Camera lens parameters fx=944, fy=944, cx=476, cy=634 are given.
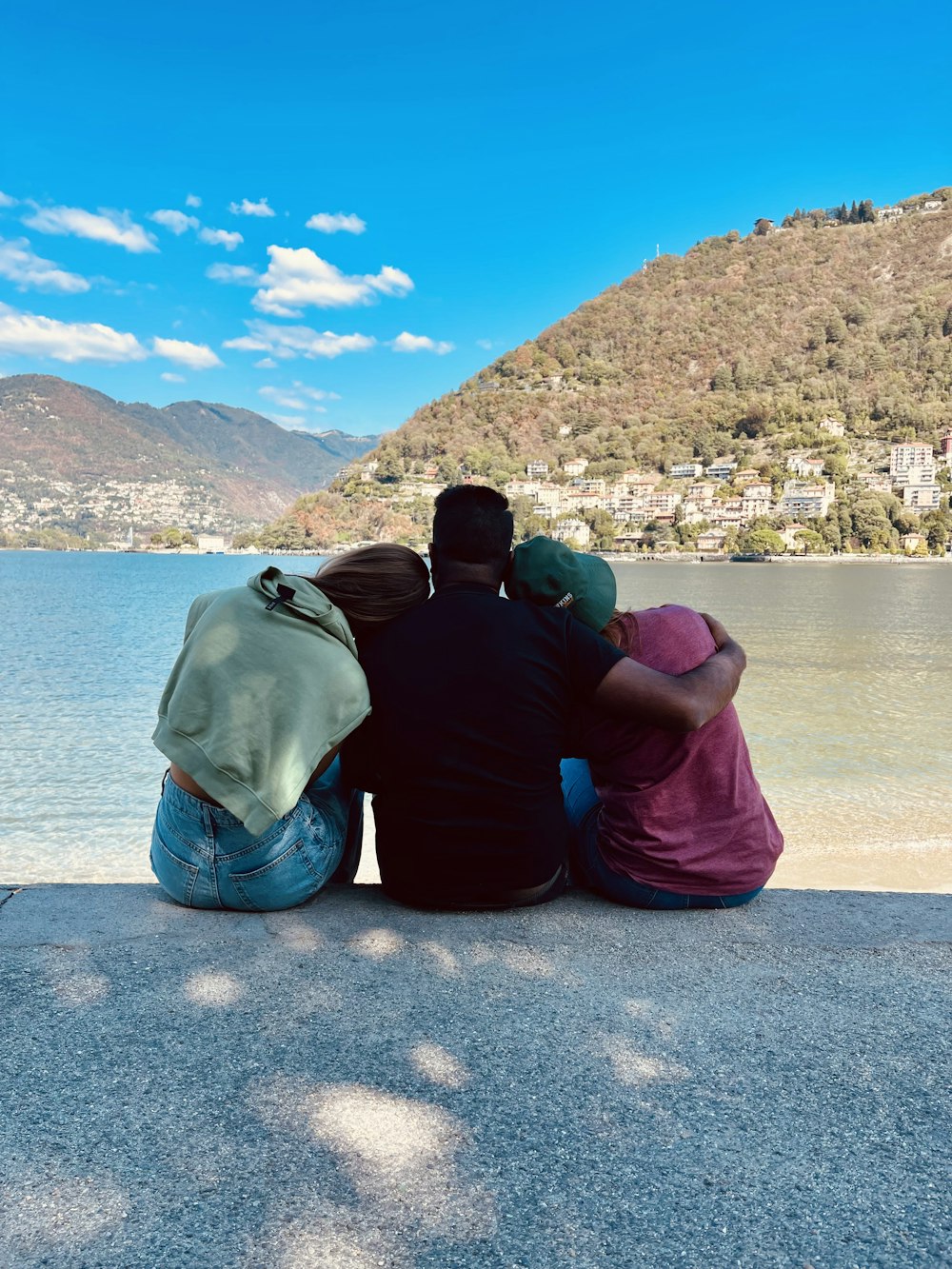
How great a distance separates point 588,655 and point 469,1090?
992 mm

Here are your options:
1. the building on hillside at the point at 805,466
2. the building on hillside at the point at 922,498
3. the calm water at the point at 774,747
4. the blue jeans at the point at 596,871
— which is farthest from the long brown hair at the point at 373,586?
the building on hillside at the point at 805,466

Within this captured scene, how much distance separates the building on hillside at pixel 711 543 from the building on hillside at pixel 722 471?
18.9 metres

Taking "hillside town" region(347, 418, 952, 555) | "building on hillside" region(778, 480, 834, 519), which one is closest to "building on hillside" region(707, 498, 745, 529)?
"hillside town" region(347, 418, 952, 555)

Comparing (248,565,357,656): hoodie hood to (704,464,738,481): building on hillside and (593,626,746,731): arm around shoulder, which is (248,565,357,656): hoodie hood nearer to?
(593,626,746,731): arm around shoulder

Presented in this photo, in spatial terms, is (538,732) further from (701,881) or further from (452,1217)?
(452,1217)

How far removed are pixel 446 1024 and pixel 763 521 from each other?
117774 millimetres

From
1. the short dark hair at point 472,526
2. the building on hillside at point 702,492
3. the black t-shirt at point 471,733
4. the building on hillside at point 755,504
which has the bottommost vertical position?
the black t-shirt at point 471,733

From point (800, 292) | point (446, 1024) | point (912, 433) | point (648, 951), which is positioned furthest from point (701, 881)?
point (800, 292)

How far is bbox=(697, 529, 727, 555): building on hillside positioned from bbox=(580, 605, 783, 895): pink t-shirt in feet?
376

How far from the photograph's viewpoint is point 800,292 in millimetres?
161375

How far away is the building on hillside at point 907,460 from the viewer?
11675 cm

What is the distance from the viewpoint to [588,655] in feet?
7.39

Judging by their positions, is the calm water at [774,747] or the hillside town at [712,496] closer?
the calm water at [774,747]

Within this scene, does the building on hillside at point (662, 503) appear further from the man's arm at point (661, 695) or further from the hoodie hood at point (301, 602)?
the hoodie hood at point (301, 602)
